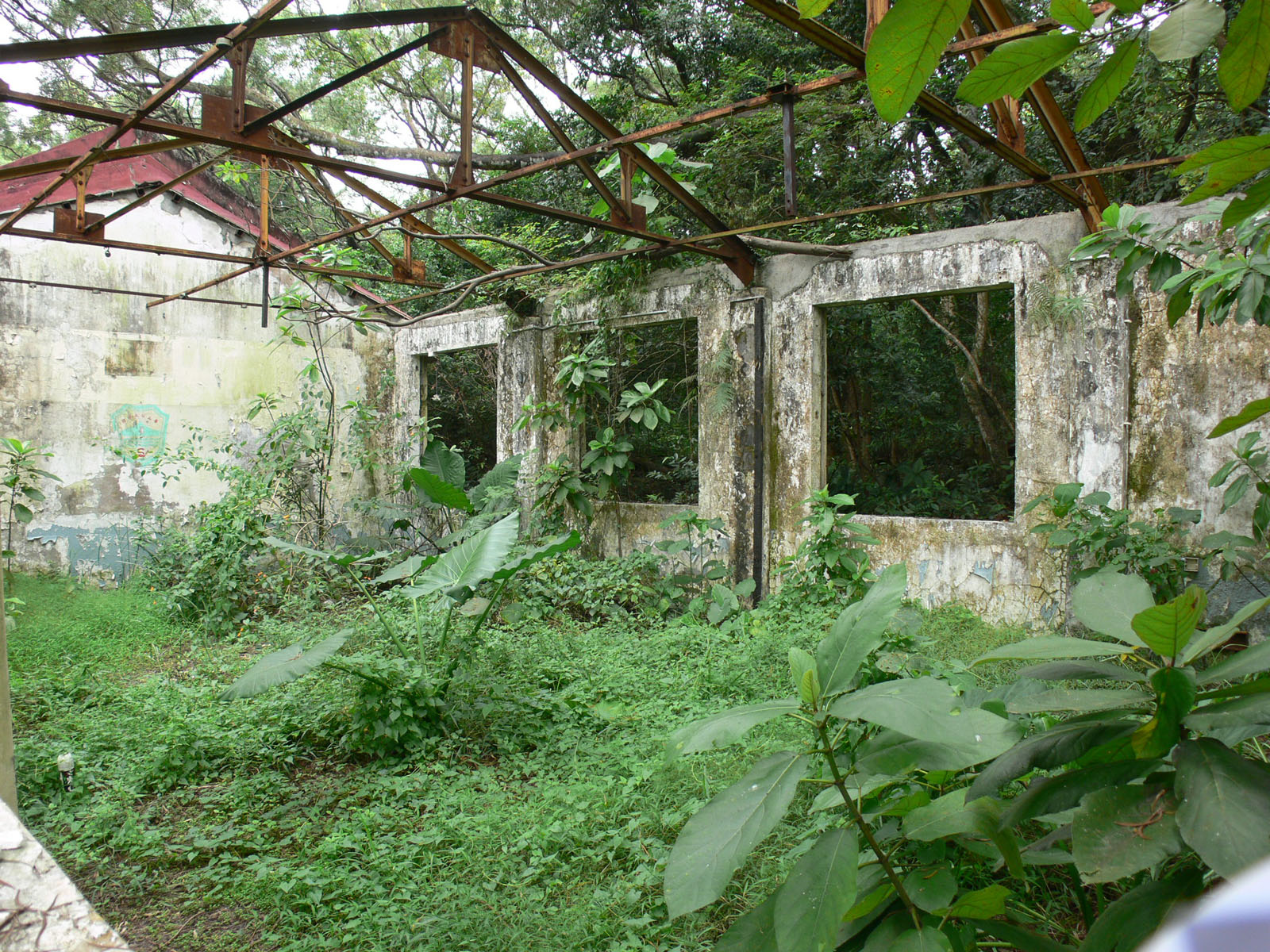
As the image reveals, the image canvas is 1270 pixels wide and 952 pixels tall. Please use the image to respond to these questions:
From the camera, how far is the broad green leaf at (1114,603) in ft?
4.01

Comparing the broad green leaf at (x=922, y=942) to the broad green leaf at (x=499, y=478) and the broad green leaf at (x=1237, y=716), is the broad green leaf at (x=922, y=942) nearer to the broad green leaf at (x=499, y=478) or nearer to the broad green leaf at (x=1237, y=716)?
the broad green leaf at (x=1237, y=716)

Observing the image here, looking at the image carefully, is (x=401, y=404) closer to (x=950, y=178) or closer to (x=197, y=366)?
(x=197, y=366)

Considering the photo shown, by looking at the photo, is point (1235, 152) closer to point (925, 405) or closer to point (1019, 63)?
point (1019, 63)

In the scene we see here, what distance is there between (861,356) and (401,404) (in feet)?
18.7

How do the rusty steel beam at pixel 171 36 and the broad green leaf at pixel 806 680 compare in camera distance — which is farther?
the rusty steel beam at pixel 171 36

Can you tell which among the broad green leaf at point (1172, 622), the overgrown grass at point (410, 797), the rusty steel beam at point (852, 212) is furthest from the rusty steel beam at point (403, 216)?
the broad green leaf at point (1172, 622)

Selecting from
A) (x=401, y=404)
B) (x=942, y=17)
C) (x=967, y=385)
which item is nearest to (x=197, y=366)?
(x=401, y=404)

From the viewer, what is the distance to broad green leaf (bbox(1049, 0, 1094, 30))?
847 millimetres

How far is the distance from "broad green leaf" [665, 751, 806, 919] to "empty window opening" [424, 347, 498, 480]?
1023 cm

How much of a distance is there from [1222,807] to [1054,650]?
0.28 m

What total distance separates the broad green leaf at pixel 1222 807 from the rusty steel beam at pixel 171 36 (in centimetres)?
419

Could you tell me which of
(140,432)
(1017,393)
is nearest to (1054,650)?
(1017,393)

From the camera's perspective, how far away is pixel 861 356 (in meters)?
10.0

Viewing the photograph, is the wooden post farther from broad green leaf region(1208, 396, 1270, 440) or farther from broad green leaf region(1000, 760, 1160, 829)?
broad green leaf region(1208, 396, 1270, 440)
